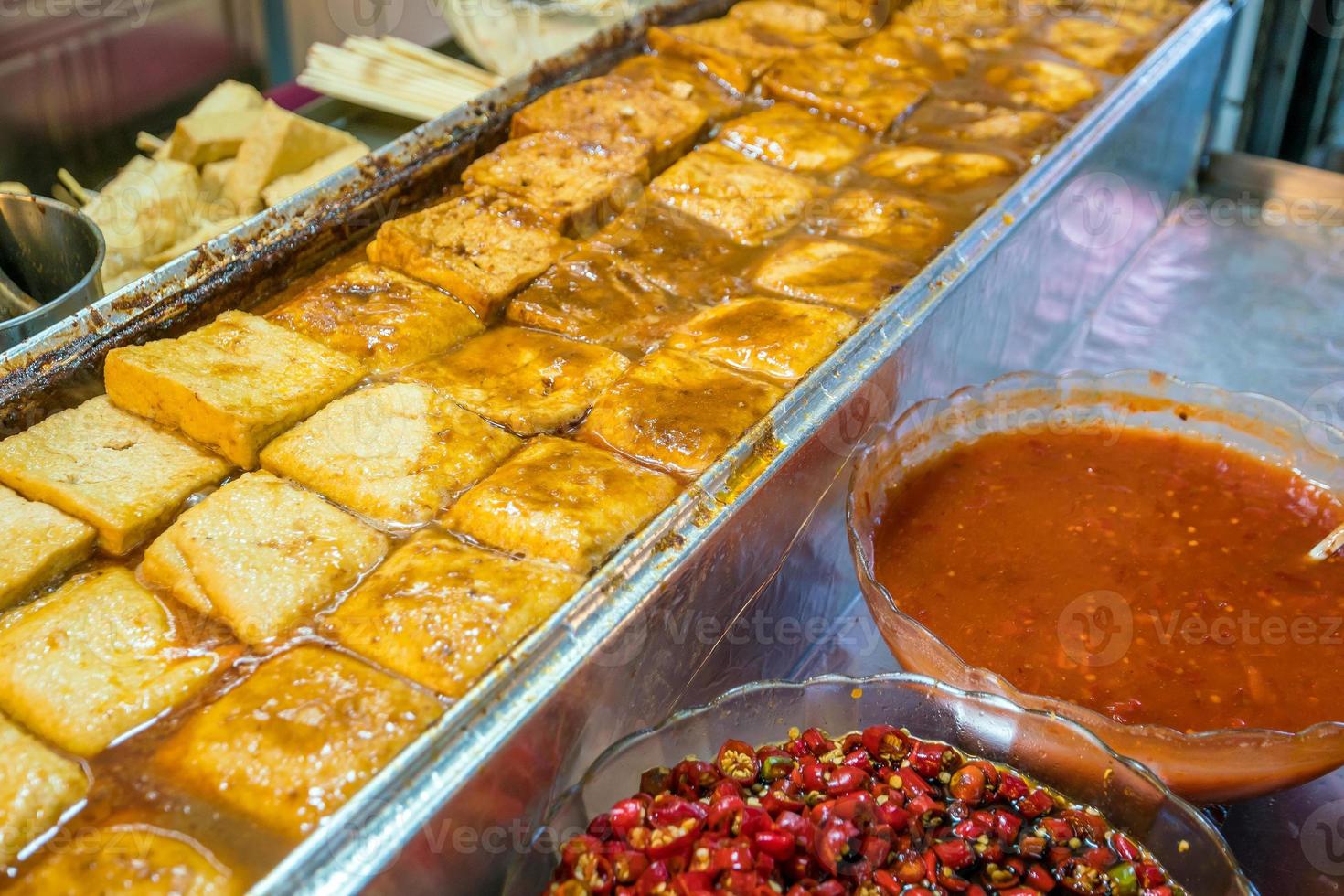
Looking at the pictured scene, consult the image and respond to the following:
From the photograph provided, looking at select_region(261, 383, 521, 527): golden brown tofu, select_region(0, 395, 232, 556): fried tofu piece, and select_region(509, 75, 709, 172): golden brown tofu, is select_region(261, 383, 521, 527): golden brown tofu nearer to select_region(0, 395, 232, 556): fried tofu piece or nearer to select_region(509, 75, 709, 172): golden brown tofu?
select_region(0, 395, 232, 556): fried tofu piece

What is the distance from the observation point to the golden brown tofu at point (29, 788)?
1.67m

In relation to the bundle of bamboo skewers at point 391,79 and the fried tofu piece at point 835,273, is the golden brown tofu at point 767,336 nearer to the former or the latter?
the fried tofu piece at point 835,273

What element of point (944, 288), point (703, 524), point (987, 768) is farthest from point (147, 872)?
point (944, 288)

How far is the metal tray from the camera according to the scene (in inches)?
67.3

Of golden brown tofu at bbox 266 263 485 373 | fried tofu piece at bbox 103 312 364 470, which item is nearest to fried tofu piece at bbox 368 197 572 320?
golden brown tofu at bbox 266 263 485 373

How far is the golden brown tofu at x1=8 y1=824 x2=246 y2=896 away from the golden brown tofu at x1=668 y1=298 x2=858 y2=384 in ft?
4.93

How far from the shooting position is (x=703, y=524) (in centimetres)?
210

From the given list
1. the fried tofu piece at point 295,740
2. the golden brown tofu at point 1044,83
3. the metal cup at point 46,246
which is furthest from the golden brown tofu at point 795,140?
the fried tofu piece at point 295,740

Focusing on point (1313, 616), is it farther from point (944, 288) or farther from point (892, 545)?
point (944, 288)

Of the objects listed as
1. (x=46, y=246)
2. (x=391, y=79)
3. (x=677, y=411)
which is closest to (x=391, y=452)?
(x=677, y=411)

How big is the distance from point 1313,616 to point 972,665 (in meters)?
0.74

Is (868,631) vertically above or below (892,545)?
below

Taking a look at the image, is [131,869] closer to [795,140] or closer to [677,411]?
[677,411]

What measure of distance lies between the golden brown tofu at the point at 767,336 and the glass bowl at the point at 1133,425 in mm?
249
